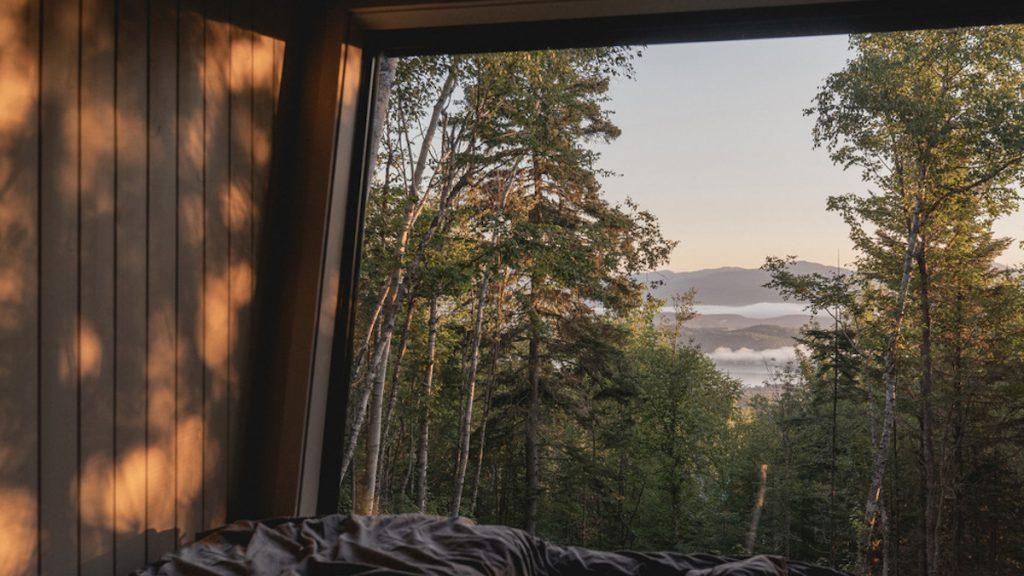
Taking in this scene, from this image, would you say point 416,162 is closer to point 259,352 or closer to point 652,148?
point 652,148

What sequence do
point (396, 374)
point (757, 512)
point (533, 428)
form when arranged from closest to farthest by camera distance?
1. point (396, 374)
2. point (757, 512)
3. point (533, 428)

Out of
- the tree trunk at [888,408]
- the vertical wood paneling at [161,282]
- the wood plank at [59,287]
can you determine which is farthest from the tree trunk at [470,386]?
the wood plank at [59,287]

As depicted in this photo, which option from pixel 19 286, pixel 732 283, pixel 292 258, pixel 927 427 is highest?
pixel 732 283

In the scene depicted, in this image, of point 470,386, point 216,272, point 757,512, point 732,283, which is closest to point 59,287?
point 216,272

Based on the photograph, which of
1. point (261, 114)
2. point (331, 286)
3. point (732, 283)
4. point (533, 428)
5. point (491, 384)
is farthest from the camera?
point (533, 428)

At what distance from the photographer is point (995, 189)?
4141mm

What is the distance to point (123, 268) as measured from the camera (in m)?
1.32

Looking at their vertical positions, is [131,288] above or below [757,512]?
above

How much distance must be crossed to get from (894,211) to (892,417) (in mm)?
1867

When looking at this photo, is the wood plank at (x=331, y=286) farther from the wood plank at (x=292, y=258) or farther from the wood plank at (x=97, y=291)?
the wood plank at (x=97, y=291)

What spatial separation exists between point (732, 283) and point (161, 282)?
4009mm

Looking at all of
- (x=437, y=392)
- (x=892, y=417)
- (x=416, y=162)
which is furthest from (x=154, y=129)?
(x=437, y=392)

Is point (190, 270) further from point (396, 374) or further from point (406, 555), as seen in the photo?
point (396, 374)

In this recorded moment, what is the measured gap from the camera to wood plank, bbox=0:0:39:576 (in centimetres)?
105
